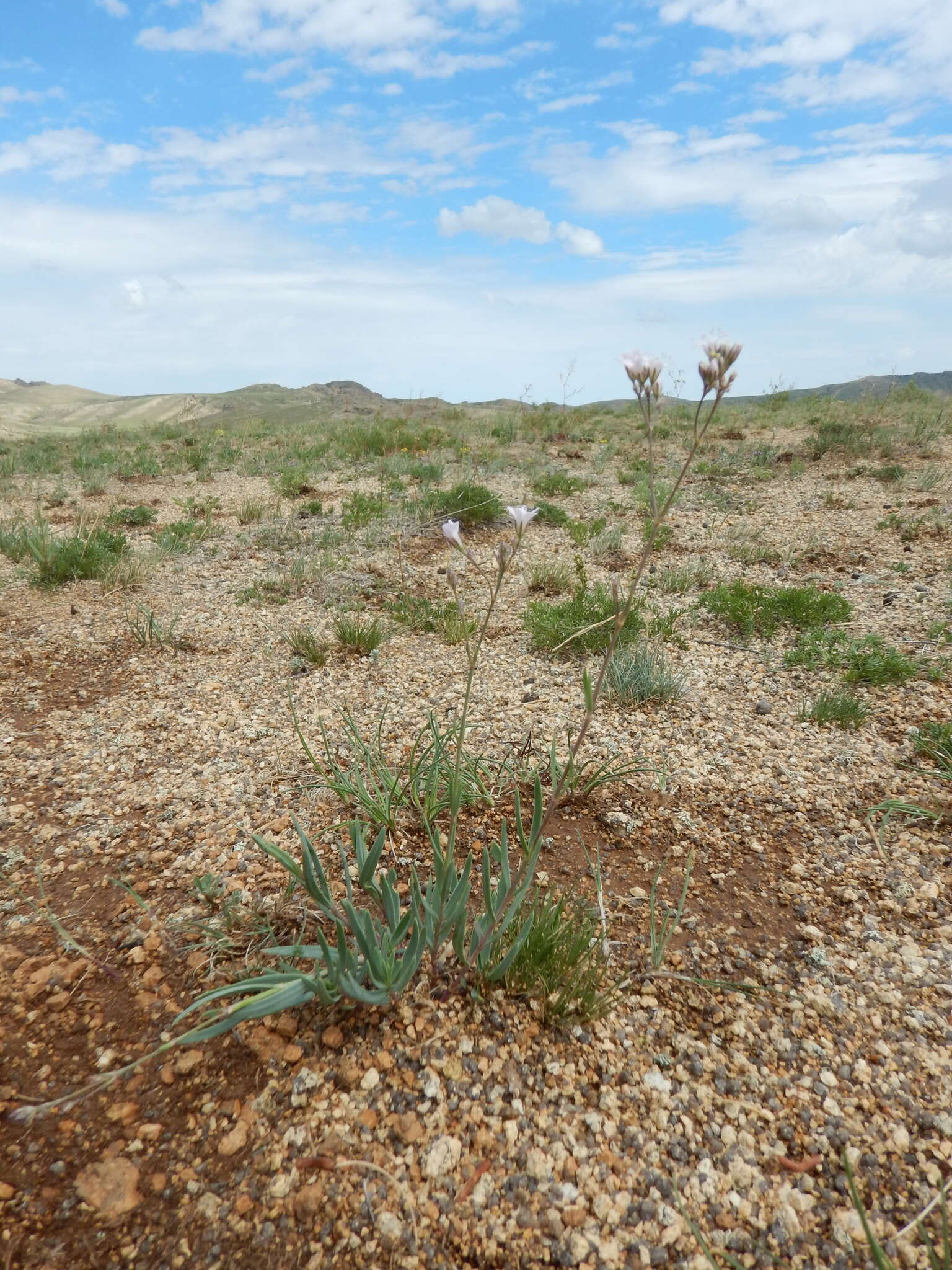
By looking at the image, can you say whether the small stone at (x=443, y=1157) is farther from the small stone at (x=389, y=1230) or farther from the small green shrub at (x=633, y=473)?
the small green shrub at (x=633, y=473)

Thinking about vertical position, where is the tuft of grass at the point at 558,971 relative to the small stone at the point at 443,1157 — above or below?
above

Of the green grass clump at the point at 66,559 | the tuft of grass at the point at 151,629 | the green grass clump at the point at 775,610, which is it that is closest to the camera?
the tuft of grass at the point at 151,629

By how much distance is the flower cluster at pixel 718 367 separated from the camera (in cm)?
182

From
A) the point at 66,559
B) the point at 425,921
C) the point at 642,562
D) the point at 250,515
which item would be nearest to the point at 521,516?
the point at 642,562

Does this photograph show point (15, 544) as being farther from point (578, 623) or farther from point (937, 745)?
point (937, 745)

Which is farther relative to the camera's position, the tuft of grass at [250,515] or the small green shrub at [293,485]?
the small green shrub at [293,485]

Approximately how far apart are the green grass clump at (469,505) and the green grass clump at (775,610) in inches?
121

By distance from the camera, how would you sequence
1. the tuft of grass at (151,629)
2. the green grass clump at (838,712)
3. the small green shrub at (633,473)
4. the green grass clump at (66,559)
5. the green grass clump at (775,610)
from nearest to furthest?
the green grass clump at (838,712), the tuft of grass at (151,629), the green grass clump at (775,610), the green grass clump at (66,559), the small green shrub at (633,473)

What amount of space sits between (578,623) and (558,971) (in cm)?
284

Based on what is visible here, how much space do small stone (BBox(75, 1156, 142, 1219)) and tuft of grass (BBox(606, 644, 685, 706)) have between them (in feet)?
9.59

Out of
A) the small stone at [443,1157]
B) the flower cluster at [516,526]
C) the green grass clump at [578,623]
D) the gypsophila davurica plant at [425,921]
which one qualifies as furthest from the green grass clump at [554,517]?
the small stone at [443,1157]

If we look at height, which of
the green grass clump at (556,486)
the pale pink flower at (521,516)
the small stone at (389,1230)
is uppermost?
the pale pink flower at (521,516)

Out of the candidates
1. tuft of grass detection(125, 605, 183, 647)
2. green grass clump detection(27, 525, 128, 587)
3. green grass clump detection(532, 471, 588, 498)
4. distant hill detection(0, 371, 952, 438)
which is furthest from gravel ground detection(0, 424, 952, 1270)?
distant hill detection(0, 371, 952, 438)

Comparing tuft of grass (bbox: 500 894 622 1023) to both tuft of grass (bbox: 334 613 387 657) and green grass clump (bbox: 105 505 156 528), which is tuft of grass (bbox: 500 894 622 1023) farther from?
green grass clump (bbox: 105 505 156 528)
